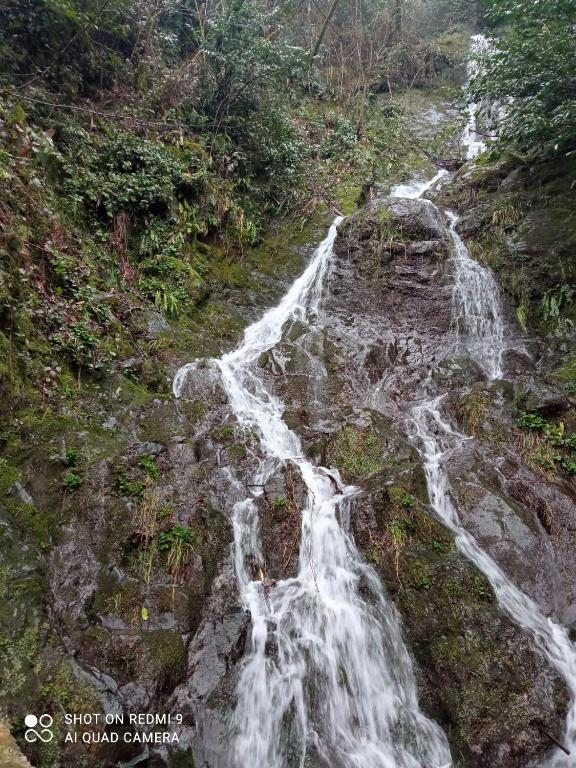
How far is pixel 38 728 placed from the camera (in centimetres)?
347

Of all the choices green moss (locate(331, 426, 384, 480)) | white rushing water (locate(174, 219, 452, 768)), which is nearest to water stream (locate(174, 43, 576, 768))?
white rushing water (locate(174, 219, 452, 768))

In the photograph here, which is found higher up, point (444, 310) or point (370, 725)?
point (444, 310)

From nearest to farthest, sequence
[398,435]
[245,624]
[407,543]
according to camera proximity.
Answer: [245,624], [407,543], [398,435]

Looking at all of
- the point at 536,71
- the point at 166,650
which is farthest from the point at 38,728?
the point at 536,71

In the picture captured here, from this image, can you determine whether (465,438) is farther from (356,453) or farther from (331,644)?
(331,644)

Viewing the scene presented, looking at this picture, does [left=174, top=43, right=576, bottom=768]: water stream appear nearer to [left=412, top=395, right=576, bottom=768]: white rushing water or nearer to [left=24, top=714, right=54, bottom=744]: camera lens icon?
[left=412, top=395, right=576, bottom=768]: white rushing water

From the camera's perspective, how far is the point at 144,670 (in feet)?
13.8

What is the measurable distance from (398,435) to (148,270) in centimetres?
585

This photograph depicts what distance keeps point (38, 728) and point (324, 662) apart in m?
2.73

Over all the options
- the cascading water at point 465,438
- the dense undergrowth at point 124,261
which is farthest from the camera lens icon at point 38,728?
the cascading water at point 465,438

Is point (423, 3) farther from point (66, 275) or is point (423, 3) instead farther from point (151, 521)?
point (151, 521)

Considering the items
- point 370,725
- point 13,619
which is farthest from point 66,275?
point 370,725

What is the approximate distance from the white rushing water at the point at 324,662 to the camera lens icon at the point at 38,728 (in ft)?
5.44

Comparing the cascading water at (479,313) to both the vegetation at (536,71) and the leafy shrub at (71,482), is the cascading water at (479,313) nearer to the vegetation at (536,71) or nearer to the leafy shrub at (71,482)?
the vegetation at (536,71)
